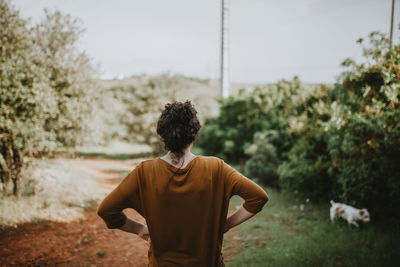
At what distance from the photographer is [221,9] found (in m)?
13.9

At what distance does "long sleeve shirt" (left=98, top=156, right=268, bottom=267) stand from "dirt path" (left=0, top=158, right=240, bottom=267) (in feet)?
10.5

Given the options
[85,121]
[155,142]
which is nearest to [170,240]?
[85,121]

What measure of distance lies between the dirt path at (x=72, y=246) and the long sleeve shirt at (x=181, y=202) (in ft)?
10.5

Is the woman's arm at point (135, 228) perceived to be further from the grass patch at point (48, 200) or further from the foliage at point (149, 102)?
the foliage at point (149, 102)

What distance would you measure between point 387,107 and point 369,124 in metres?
0.47

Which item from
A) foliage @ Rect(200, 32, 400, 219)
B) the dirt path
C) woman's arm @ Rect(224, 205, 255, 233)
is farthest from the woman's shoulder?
foliage @ Rect(200, 32, 400, 219)

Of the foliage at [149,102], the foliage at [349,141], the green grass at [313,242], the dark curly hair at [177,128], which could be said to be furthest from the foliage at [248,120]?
the dark curly hair at [177,128]

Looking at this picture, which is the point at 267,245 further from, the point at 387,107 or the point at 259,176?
the point at 259,176

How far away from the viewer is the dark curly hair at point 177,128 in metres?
1.63

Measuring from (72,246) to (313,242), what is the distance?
186 inches

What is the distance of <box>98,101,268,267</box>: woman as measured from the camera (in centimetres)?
160

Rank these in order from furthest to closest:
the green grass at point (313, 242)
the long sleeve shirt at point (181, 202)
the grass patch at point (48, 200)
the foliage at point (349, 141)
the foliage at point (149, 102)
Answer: the foliage at point (149, 102) < the grass patch at point (48, 200) < the foliage at point (349, 141) < the green grass at point (313, 242) < the long sleeve shirt at point (181, 202)

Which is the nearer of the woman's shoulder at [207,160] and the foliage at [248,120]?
the woman's shoulder at [207,160]

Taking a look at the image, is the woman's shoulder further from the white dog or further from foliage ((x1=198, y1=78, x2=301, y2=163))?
foliage ((x1=198, y1=78, x2=301, y2=163))
